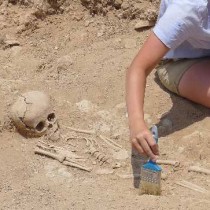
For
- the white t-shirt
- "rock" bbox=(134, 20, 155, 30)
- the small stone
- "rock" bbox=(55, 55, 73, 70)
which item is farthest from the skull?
"rock" bbox=(134, 20, 155, 30)

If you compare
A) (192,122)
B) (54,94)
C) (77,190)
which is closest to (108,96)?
(54,94)

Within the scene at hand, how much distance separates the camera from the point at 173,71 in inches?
109

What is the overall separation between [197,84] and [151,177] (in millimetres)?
687

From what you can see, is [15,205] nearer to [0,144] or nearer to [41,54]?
[0,144]

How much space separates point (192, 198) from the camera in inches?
84.9

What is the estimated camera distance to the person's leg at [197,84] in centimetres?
266

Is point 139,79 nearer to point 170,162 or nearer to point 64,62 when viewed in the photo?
point 170,162

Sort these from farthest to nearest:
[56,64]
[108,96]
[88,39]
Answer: [88,39], [56,64], [108,96]

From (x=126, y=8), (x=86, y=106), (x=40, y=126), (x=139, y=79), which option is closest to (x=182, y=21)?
(x=139, y=79)

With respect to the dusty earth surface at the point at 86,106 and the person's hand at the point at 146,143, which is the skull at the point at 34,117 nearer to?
the dusty earth surface at the point at 86,106

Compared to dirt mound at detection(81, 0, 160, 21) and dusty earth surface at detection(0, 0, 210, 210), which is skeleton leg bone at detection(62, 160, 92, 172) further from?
dirt mound at detection(81, 0, 160, 21)

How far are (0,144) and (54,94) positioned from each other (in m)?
0.41

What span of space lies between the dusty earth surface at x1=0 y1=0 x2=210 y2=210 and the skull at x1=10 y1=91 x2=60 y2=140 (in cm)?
4

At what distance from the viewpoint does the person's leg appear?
2662 millimetres
